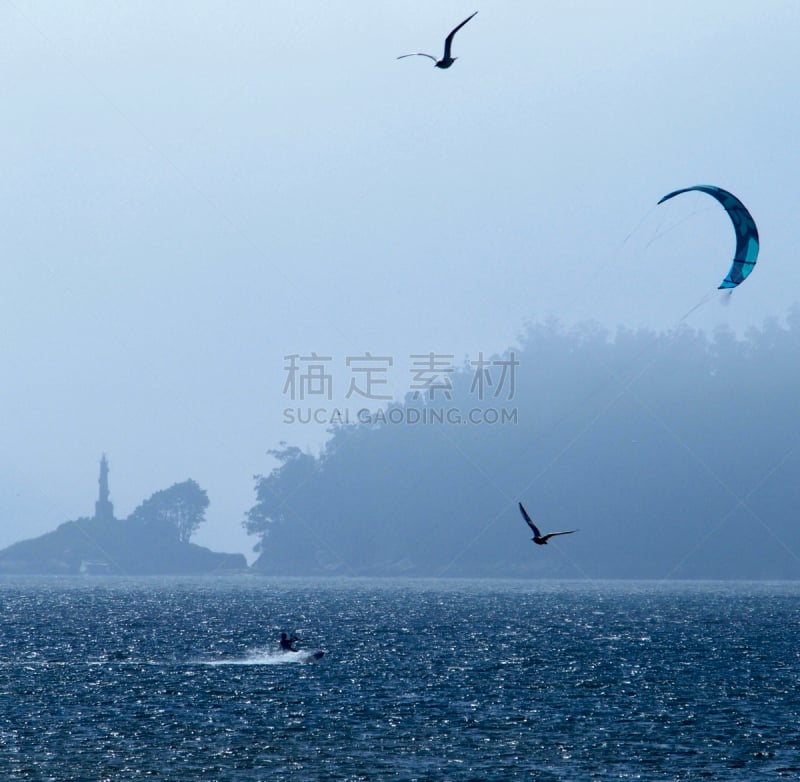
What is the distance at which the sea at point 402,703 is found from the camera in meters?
46.6

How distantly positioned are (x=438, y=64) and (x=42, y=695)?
41184 millimetres

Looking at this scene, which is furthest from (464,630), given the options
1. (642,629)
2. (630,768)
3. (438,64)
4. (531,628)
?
(438,64)

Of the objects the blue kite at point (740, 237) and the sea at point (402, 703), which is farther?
the blue kite at point (740, 237)

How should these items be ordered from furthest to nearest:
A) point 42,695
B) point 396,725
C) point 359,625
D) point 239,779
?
1. point 359,625
2. point 42,695
3. point 396,725
4. point 239,779

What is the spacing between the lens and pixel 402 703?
204ft

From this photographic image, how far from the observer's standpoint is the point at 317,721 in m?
56.3

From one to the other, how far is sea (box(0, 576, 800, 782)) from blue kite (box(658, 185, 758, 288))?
18201 millimetres

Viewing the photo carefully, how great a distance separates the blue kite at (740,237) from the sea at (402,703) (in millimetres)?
18201

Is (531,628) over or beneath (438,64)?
beneath

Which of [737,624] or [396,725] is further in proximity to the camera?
[737,624]

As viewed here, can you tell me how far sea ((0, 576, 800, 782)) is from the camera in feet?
153

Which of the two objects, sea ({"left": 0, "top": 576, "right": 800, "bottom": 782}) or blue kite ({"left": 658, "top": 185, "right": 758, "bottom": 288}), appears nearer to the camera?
sea ({"left": 0, "top": 576, "right": 800, "bottom": 782})

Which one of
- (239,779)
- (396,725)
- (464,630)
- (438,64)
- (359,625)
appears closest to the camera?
(438,64)

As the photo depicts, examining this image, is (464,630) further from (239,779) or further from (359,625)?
(239,779)
